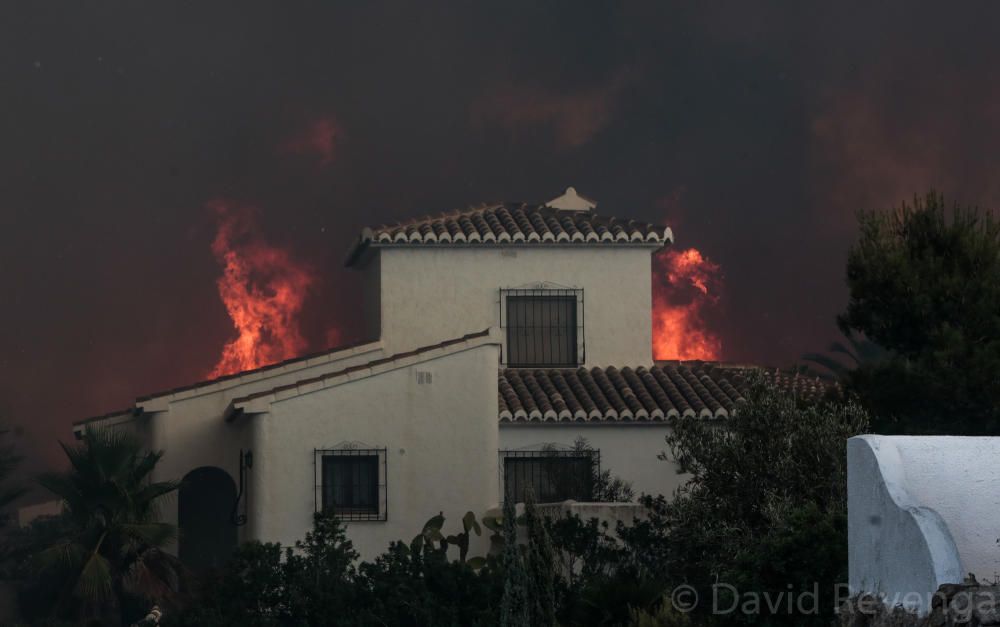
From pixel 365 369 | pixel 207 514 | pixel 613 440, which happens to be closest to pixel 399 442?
pixel 365 369

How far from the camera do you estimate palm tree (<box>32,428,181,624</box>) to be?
2366 cm

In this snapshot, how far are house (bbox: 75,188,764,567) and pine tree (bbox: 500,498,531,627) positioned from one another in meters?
5.22

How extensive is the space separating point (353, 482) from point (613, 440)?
192 inches

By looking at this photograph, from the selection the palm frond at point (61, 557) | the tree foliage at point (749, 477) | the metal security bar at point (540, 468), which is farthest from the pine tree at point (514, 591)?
the palm frond at point (61, 557)

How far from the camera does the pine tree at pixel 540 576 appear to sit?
19.0m

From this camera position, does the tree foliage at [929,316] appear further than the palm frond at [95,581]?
No

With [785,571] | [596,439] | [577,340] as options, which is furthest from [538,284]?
[785,571]

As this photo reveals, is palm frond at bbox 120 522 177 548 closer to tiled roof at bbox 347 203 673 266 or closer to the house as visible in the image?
the house

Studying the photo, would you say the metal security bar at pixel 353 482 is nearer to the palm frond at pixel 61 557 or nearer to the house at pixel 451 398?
the house at pixel 451 398

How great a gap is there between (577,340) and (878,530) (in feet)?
64.0

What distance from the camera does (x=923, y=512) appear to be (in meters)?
10.5

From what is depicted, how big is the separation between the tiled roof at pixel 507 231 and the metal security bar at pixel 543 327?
1.11m

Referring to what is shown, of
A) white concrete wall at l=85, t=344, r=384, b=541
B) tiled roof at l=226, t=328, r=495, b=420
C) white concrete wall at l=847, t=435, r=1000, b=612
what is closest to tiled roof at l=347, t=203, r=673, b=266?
white concrete wall at l=85, t=344, r=384, b=541

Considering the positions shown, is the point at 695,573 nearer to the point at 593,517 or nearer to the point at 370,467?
the point at 593,517
